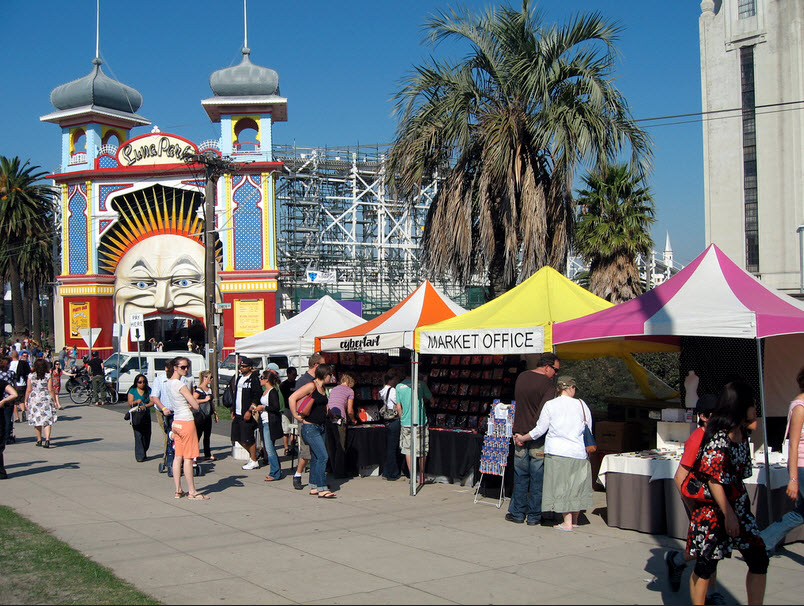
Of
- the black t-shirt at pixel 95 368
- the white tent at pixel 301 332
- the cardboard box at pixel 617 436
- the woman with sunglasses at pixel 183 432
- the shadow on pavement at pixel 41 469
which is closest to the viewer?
the woman with sunglasses at pixel 183 432

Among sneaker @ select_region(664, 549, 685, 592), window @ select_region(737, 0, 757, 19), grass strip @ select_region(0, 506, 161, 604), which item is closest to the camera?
grass strip @ select_region(0, 506, 161, 604)

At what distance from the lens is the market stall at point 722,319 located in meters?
8.30

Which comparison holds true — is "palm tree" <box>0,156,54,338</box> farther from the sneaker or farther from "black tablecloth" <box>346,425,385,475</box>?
the sneaker

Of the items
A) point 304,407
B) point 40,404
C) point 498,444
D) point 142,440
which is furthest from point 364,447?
point 40,404

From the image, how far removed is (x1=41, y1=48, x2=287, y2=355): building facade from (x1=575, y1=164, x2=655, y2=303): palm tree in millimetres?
18238

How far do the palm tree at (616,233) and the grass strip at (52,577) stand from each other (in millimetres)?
18228

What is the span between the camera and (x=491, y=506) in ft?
33.2

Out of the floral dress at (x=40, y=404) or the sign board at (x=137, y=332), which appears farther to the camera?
the sign board at (x=137, y=332)

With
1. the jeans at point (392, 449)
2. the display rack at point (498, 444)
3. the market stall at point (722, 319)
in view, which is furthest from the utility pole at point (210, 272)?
the market stall at point (722, 319)

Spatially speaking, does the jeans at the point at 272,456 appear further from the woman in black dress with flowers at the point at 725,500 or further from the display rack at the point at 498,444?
the woman in black dress with flowers at the point at 725,500

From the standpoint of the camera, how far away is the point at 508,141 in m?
15.0

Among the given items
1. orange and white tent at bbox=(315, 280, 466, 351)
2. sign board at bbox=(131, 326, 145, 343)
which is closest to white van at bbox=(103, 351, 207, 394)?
sign board at bbox=(131, 326, 145, 343)

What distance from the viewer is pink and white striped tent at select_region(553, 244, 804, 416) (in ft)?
27.3

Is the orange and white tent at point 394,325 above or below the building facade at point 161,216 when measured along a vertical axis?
below
